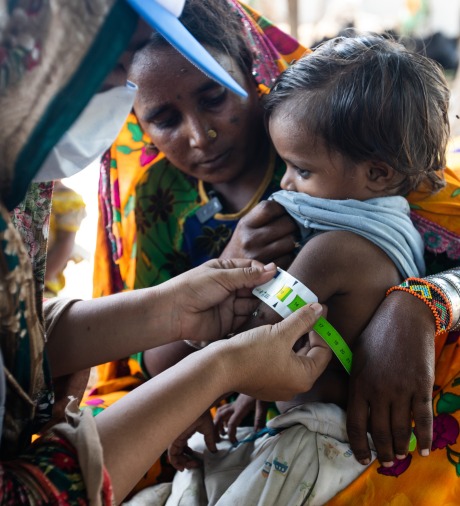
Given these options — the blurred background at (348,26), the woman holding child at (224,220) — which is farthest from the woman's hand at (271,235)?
the blurred background at (348,26)

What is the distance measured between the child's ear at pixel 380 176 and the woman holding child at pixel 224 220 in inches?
6.4

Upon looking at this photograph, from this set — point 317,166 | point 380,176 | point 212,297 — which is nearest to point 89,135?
point 212,297

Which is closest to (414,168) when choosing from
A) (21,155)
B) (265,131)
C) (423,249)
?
(423,249)

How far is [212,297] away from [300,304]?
0.19 m

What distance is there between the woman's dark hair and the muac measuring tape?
0.66 metres

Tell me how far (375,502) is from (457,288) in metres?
0.47

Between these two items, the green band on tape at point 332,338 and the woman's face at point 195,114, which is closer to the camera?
the green band on tape at point 332,338

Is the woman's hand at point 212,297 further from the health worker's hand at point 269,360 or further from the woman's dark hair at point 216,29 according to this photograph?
the woman's dark hair at point 216,29

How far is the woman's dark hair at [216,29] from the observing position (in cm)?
164

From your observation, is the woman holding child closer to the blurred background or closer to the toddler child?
the toddler child

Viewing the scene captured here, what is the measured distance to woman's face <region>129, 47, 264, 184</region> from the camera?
1.65m

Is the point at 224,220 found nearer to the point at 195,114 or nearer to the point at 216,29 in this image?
the point at 195,114

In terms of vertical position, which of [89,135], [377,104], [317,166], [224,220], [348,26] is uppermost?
[89,135]

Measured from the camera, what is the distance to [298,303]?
1.33m
